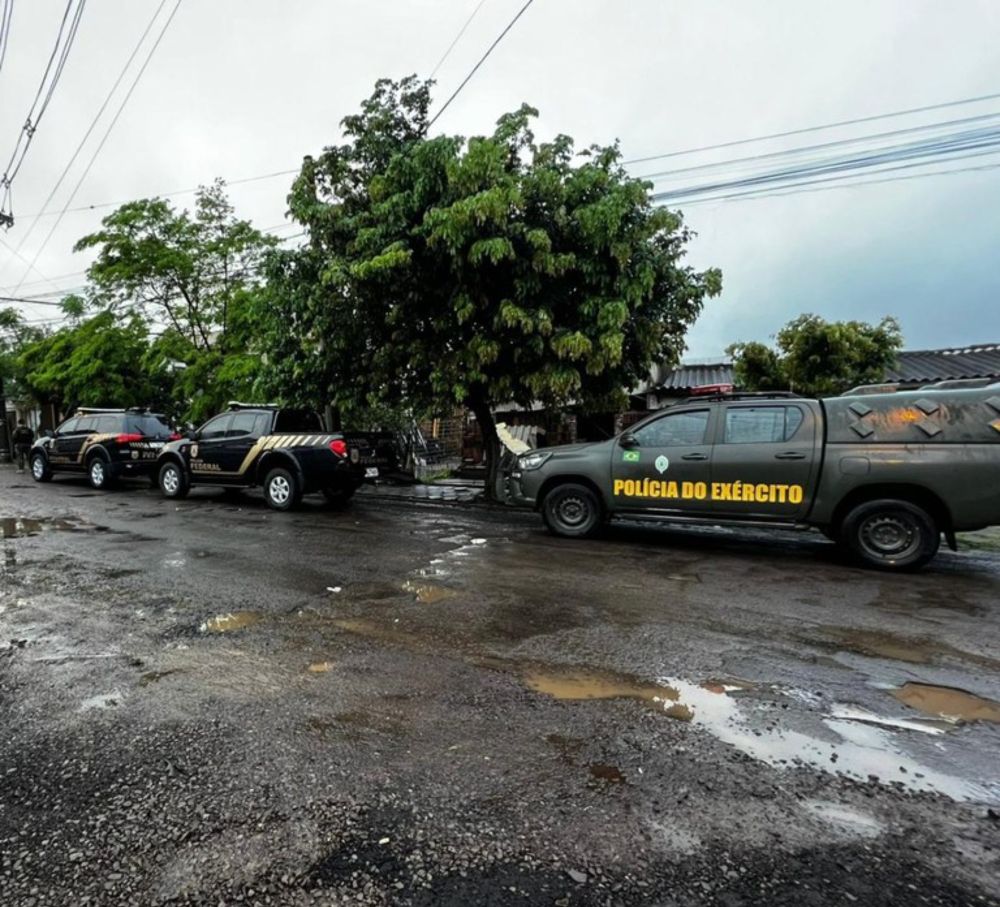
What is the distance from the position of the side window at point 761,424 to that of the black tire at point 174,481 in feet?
34.6

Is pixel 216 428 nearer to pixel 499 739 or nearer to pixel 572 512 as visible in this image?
pixel 572 512

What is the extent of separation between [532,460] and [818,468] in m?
3.43

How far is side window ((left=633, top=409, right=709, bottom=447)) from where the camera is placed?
723 cm

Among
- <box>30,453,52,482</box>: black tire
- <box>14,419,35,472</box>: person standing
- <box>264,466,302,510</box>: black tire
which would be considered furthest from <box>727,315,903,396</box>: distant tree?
<box>14,419,35,472</box>: person standing

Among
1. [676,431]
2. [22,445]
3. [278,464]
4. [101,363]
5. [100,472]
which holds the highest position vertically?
[101,363]

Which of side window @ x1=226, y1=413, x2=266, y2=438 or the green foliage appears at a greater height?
the green foliage

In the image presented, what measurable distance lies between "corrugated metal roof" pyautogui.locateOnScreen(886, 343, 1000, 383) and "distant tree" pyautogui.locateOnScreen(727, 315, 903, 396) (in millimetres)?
2281

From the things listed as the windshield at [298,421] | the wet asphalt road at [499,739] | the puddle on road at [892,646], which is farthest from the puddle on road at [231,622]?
the windshield at [298,421]

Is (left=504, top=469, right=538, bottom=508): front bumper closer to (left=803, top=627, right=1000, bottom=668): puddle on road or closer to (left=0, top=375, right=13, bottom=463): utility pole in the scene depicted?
(left=803, top=627, right=1000, bottom=668): puddle on road

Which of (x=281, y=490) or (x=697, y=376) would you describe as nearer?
(x=281, y=490)

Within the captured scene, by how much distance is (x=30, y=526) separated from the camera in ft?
29.8

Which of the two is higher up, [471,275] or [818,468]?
[471,275]

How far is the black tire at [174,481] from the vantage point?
40.5 feet

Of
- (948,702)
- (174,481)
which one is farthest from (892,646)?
(174,481)
